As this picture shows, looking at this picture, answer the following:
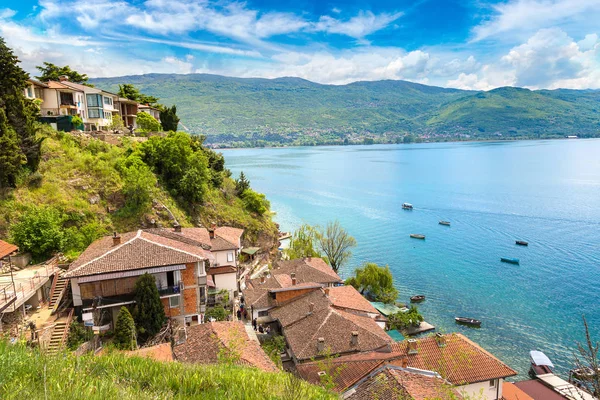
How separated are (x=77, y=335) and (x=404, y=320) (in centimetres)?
2376

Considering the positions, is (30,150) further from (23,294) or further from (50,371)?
(50,371)

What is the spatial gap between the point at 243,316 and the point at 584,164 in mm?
154127

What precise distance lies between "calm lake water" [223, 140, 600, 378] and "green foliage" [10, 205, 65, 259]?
31.1m

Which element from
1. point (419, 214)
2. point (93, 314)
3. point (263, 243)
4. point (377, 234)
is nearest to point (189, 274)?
point (93, 314)

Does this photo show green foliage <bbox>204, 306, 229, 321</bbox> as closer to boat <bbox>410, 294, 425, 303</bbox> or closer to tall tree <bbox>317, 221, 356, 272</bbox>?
boat <bbox>410, 294, 425, 303</bbox>

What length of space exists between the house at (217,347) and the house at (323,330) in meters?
3.65

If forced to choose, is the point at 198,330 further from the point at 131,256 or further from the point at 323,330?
the point at 323,330

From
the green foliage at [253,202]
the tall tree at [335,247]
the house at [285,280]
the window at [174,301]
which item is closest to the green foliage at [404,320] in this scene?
the house at [285,280]

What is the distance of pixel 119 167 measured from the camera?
1302 inches

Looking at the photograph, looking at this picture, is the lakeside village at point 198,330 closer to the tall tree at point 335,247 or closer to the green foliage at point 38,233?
the green foliage at point 38,233

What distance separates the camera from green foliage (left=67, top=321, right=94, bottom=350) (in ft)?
57.7

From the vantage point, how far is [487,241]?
5809 cm

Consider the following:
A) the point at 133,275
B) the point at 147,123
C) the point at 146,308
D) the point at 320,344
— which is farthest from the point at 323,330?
the point at 147,123

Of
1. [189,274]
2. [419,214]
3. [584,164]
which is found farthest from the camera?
[584,164]
